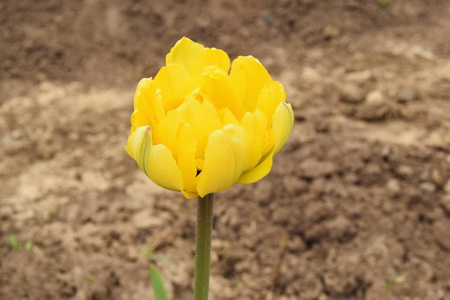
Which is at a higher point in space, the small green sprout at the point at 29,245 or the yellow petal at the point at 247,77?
the yellow petal at the point at 247,77

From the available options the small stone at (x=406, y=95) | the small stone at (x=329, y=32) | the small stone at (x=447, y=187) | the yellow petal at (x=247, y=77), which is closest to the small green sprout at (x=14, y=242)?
the yellow petal at (x=247, y=77)

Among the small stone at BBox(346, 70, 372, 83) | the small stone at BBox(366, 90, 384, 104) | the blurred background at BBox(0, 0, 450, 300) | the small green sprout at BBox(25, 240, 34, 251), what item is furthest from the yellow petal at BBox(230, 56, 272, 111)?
the small stone at BBox(346, 70, 372, 83)

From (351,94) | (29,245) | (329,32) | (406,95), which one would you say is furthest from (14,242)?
(329,32)

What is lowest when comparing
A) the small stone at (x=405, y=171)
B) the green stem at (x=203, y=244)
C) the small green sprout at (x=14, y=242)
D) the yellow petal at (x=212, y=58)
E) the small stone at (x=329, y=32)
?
the small stone at (x=329, y=32)

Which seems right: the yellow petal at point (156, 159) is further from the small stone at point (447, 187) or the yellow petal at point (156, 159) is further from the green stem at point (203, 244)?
the small stone at point (447, 187)

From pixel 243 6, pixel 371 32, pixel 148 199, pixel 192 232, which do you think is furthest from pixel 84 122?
pixel 371 32

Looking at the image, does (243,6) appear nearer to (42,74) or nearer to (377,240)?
(42,74)
